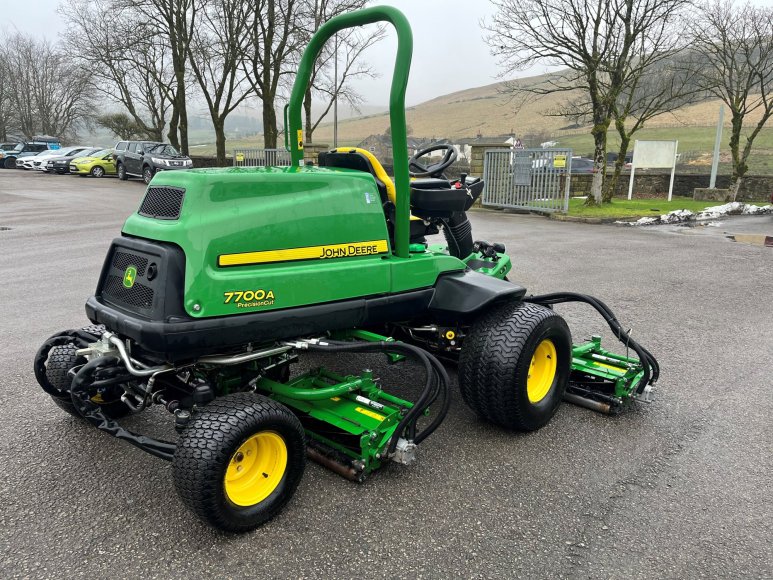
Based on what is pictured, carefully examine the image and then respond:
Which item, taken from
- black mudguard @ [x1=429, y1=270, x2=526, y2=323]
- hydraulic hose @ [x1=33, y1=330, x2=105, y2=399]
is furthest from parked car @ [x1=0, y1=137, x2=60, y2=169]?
black mudguard @ [x1=429, y1=270, x2=526, y2=323]

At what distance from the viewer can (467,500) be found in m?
2.88

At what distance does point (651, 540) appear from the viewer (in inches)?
103

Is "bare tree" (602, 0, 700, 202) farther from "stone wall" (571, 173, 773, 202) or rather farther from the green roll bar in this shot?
the green roll bar

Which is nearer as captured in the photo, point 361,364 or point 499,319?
point 499,319

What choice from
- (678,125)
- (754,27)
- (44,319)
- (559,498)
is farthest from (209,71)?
(678,125)

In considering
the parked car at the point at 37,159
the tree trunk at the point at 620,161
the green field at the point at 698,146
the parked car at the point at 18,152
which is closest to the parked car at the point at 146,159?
the parked car at the point at 37,159

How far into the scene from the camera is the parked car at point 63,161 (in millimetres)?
29253

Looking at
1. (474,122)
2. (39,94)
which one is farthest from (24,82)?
(474,122)

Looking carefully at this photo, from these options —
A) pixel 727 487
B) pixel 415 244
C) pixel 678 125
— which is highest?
pixel 678 125

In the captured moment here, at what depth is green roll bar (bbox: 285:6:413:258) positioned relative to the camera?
304cm

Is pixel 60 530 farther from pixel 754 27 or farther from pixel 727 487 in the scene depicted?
pixel 754 27

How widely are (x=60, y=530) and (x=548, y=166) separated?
48.2ft

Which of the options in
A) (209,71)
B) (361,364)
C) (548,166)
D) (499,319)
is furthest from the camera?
(209,71)

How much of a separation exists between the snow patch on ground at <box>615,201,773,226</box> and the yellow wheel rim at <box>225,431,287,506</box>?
43.8 feet
